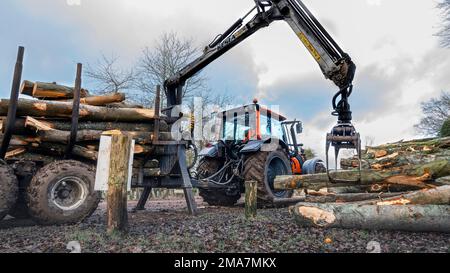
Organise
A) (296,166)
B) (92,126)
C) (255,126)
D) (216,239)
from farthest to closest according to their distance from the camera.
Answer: (296,166) < (255,126) < (92,126) < (216,239)

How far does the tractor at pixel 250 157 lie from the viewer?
22.5 feet

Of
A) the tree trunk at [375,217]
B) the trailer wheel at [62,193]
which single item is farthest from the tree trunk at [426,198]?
the trailer wheel at [62,193]

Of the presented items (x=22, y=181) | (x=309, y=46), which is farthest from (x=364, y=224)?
(x=22, y=181)

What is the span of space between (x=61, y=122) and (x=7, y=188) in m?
1.37

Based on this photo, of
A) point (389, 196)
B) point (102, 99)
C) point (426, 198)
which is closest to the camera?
point (426, 198)

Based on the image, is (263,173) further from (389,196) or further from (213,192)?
(389,196)

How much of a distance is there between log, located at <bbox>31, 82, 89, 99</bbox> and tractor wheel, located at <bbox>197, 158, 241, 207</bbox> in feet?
11.9

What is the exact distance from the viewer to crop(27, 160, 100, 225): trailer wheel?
438cm

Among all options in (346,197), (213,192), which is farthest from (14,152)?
(346,197)

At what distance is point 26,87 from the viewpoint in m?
5.17

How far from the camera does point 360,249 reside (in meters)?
3.29
